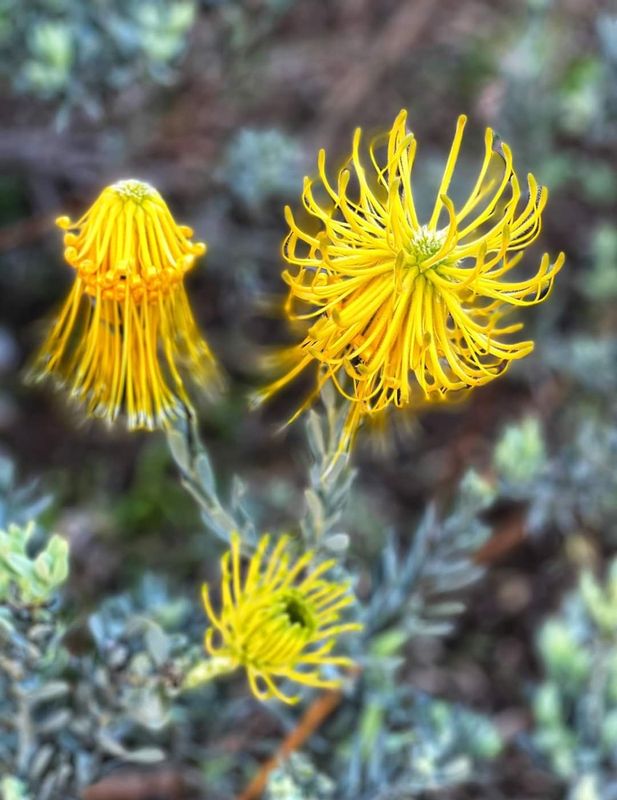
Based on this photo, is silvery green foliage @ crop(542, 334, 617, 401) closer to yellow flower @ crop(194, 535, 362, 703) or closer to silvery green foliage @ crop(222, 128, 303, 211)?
silvery green foliage @ crop(222, 128, 303, 211)

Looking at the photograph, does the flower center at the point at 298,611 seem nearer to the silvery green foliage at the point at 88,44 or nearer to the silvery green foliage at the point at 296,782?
the silvery green foliage at the point at 296,782

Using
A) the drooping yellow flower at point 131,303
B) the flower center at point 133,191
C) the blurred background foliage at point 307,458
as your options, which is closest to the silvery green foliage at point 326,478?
the blurred background foliage at point 307,458

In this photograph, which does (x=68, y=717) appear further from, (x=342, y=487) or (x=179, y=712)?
(x=342, y=487)

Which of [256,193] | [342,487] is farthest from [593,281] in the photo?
[342,487]

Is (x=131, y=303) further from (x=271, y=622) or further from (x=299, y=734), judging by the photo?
(x=299, y=734)

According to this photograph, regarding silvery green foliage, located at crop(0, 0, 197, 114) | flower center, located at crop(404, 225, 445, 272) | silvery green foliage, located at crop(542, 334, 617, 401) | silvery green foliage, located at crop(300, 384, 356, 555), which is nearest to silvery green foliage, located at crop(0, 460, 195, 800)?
silvery green foliage, located at crop(300, 384, 356, 555)
